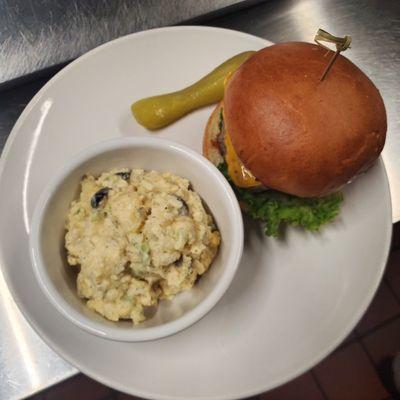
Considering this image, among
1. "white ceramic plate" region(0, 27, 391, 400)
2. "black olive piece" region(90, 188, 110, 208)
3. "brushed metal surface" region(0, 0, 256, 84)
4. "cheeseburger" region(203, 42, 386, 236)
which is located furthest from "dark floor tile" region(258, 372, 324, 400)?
"brushed metal surface" region(0, 0, 256, 84)

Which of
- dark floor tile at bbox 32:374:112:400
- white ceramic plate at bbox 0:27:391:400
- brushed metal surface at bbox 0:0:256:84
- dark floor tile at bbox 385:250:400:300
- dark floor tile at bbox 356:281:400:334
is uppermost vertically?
brushed metal surface at bbox 0:0:256:84

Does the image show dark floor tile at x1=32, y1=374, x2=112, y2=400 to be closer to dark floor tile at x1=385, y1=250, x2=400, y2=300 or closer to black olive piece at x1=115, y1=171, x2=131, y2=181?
black olive piece at x1=115, y1=171, x2=131, y2=181

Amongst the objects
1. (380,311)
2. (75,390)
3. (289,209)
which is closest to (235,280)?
(289,209)

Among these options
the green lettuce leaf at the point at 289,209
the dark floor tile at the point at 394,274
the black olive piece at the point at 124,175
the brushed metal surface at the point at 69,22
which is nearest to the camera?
the black olive piece at the point at 124,175

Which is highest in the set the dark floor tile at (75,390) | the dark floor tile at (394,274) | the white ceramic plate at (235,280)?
the white ceramic plate at (235,280)

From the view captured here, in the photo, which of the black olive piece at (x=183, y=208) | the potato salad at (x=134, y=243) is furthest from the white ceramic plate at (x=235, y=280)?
the black olive piece at (x=183, y=208)

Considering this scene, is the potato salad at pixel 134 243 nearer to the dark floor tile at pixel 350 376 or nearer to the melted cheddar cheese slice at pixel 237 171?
the melted cheddar cheese slice at pixel 237 171

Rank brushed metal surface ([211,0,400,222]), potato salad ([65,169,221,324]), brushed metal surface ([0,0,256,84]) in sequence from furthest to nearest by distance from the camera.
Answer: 1. brushed metal surface ([211,0,400,222])
2. brushed metal surface ([0,0,256,84])
3. potato salad ([65,169,221,324])

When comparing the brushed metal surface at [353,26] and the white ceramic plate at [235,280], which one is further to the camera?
the brushed metal surface at [353,26]
